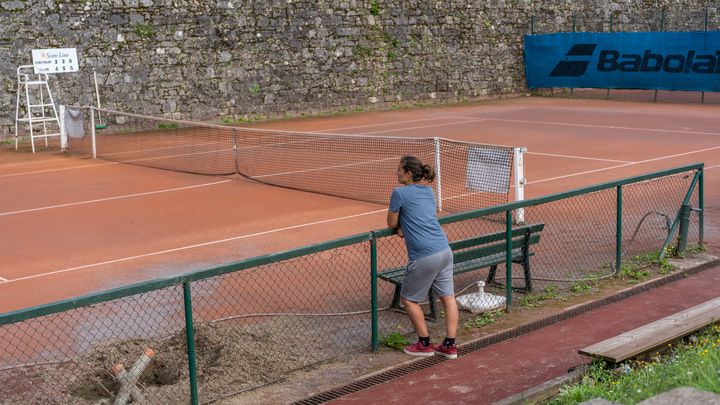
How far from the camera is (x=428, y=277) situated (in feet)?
22.7

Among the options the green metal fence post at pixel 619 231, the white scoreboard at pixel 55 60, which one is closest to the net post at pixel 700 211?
the green metal fence post at pixel 619 231

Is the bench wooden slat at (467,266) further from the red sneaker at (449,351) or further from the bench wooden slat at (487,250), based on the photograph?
the red sneaker at (449,351)

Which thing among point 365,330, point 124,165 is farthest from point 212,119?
point 365,330

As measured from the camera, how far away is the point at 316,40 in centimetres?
2714

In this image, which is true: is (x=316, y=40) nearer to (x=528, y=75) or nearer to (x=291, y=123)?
(x=291, y=123)

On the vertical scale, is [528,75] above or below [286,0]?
below

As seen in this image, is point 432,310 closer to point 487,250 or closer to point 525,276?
point 487,250

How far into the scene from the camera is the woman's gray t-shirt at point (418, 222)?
690 centimetres

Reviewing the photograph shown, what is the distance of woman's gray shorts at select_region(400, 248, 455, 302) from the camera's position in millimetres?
Answer: 6891

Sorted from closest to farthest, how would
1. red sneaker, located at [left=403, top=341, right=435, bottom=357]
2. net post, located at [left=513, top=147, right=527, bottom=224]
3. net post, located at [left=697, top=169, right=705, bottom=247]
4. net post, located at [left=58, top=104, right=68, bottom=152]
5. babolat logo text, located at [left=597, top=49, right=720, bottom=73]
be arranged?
1. red sneaker, located at [left=403, top=341, right=435, bottom=357]
2. net post, located at [left=697, top=169, right=705, bottom=247]
3. net post, located at [left=513, top=147, right=527, bottom=224]
4. net post, located at [left=58, top=104, right=68, bottom=152]
5. babolat logo text, located at [left=597, top=49, right=720, bottom=73]

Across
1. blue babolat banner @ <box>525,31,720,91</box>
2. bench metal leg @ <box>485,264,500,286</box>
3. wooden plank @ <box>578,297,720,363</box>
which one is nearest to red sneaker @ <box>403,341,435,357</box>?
wooden plank @ <box>578,297,720,363</box>

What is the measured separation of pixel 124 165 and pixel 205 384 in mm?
12390

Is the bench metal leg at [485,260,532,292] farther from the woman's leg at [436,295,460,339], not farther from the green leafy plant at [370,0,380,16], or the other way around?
the green leafy plant at [370,0,380,16]

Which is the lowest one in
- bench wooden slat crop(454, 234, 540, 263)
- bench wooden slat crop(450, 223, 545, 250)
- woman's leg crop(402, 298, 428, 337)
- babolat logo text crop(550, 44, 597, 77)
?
woman's leg crop(402, 298, 428, 337)
